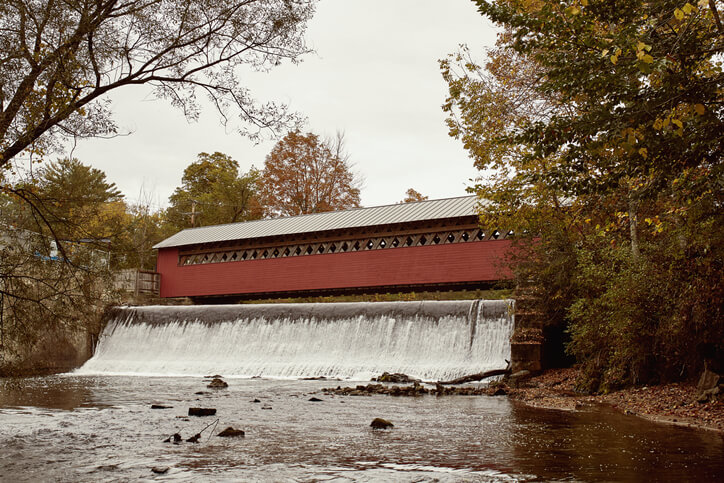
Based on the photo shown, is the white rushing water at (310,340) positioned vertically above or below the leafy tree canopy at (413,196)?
below

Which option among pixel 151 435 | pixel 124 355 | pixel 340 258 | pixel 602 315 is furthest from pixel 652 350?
pixel 124 355

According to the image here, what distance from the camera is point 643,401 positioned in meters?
7.88

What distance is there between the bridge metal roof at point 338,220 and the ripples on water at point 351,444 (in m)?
9.64

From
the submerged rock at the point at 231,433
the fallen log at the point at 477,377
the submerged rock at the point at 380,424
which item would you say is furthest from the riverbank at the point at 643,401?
the submerged rock at the point at 231,433

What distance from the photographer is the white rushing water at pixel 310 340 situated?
1341cm

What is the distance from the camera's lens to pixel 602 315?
30.1 feet

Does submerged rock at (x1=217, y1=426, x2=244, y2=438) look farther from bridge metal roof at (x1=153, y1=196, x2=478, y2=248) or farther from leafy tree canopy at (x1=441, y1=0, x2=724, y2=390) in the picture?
bridge metal roof at (x1=153, y1=196, x2=478, y2=248)

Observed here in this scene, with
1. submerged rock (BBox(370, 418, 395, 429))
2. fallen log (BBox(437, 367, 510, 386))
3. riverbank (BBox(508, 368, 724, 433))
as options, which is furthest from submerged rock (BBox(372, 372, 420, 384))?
submerged rock (BBox(370, 418, 395, 429))

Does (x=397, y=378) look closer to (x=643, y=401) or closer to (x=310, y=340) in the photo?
(x=310, y=340)

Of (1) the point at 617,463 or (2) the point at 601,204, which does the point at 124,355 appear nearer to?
(2) the point at 601,204

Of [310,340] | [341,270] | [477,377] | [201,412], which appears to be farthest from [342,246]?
[201,412]

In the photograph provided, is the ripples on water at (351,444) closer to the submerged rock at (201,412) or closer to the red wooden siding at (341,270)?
the submerged rock at (201,412)

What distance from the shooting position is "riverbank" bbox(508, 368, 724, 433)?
6473 mm

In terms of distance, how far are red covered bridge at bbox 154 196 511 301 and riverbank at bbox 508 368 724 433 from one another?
5223 millimetres
